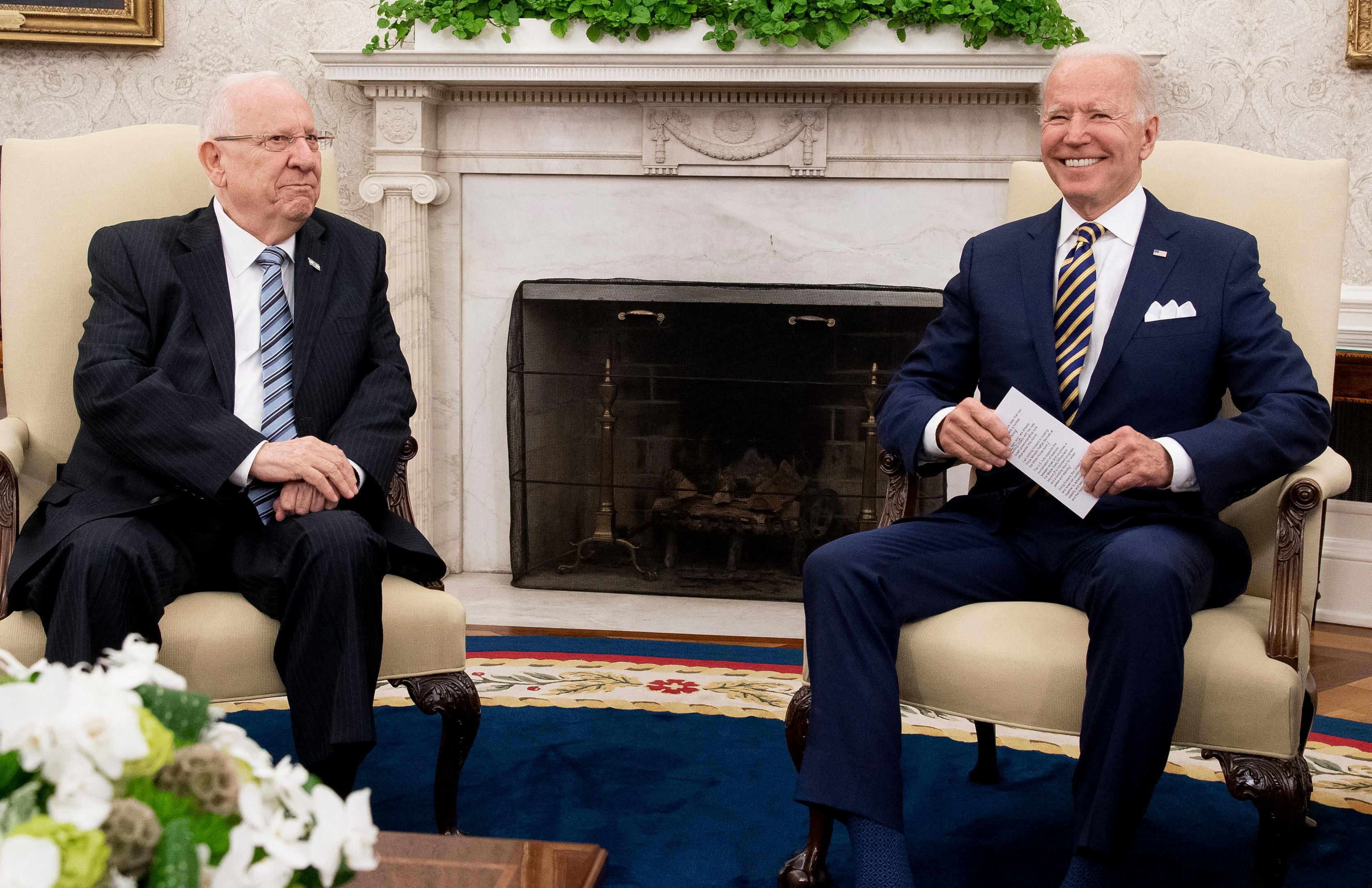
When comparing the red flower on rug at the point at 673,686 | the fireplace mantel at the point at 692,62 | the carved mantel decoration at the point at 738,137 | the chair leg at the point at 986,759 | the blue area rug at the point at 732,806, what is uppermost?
the fireplace mantel at the point at 692,62

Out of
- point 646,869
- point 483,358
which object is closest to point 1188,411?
point 646,869

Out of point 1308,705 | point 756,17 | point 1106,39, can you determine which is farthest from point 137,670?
point 1106,39

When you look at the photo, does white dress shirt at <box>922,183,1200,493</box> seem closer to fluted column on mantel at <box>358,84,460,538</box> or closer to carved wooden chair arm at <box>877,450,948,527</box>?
carved wooden chair arm at <box>877,450,948,527</box>

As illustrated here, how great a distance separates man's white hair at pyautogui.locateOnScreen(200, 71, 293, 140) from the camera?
204 centimetres

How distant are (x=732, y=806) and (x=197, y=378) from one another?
1173 mm

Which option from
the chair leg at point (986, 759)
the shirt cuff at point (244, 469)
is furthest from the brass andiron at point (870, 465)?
the shirt cuff at point (244, 469)

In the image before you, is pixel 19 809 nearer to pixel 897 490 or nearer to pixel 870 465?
pixel 897 490

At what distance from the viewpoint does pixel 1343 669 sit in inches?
120

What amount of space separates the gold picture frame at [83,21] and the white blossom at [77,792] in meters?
3.64

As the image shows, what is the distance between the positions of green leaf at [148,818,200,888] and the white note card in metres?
1.37

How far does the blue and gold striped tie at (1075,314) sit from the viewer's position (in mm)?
1899

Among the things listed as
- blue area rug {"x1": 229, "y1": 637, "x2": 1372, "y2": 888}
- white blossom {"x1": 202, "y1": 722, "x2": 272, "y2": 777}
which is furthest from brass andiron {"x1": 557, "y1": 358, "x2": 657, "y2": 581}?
white blossom {"x1": 202, "y1": 722, "x2": 272, "y2": 777}

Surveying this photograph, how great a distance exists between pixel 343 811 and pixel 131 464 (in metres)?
1.37

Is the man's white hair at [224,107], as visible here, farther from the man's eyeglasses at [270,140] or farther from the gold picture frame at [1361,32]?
the gold picture frame at [1361,32]
